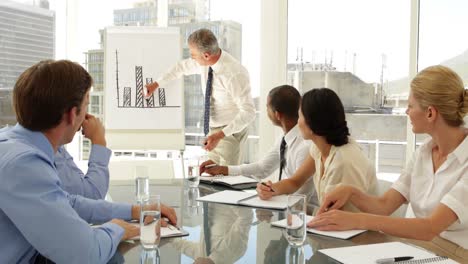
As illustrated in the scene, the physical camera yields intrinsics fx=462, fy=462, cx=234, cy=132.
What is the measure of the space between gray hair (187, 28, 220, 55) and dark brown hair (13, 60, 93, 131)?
2.56 meters

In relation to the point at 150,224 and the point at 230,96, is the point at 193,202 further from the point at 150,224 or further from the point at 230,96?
the point at 230,96

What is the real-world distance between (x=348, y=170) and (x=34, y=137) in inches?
49.2

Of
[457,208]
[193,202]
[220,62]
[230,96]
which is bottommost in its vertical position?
[193,202]

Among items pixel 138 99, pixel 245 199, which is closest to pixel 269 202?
pixel 245 199

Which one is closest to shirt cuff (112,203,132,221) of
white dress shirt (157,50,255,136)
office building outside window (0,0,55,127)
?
white dress shirt (157,50,255,136)

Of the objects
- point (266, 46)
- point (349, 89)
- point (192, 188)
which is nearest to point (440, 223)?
point (192, 188)

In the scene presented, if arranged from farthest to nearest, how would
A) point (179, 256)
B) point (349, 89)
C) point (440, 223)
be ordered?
point (349, 89)
point (440, 223)
point (179, 256)

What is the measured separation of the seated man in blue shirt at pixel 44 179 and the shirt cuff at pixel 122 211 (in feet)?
0.82

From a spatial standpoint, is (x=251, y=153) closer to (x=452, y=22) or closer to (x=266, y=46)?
(x=266, y=46)

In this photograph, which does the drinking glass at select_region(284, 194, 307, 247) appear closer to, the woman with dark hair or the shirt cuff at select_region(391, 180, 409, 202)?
the woman with dark hair

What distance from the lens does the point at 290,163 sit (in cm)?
263

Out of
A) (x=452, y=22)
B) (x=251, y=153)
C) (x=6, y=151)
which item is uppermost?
(x=452, y=22)

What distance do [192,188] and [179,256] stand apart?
3.48 feet

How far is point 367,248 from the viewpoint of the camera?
1324mm
